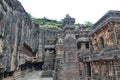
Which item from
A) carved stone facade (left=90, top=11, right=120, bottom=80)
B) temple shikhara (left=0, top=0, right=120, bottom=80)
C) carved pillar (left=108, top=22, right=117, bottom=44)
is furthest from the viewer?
carved pillar (left=108, top=22, right=117, bottom=44)

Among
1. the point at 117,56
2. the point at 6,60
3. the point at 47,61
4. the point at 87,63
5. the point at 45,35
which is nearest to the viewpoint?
the point at 117,56

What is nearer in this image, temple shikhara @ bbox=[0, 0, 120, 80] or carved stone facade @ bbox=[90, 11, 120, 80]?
temple shikhara @ bbox=[0, 0, 120, 80]

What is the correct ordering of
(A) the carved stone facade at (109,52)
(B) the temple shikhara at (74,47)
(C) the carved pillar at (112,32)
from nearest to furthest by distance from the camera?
(B) the temple shikhara at (74,47) → (A) the carved stone facade at (109,52) → (C) the carved pillar at (112,32)

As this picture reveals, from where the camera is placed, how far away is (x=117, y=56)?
8305 millimetres

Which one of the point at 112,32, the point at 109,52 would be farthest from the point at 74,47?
the point at 112,32

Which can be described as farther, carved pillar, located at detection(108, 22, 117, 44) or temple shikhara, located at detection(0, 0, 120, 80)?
carved pillar, located at detection(108, 22, 117, 44)

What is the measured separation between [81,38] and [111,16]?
7821 millimetres

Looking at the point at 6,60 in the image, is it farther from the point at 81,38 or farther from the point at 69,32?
the point at 81,38

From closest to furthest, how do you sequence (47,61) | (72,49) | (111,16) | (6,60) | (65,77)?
(65,77) < (72,49) < (6,60) < (111,16) < (47,61)

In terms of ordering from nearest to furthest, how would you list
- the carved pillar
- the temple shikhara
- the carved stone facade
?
the temple shikhara < the carved stone facade < the carved pillar

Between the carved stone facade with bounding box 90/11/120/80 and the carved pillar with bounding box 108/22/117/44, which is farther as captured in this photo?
the carved pillar with bounding box 108/22/117/44

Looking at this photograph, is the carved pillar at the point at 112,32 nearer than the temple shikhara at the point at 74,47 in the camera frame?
No

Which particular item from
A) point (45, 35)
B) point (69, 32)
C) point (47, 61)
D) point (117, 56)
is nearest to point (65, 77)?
point (69, 32)

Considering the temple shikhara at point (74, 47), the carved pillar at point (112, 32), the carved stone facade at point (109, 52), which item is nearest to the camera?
the temple shikhara at point (74, 47)
